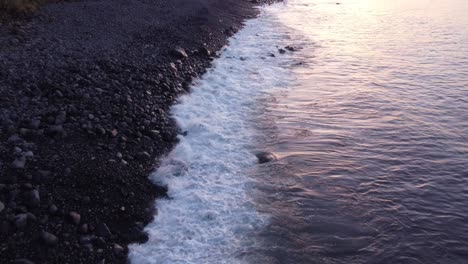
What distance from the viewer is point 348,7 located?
140 feet

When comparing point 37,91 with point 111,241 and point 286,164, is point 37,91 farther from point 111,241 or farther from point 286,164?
point 286,164

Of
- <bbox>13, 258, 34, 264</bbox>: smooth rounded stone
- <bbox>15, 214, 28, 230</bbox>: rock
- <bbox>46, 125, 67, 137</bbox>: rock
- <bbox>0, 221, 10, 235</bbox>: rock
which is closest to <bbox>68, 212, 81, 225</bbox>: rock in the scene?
<bbox>15, 214, 28, 230</bbox>: rock

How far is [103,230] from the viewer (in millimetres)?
6996

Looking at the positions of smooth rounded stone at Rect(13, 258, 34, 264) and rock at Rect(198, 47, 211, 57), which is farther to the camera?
rock at Rect(198, 47, 211, 57)

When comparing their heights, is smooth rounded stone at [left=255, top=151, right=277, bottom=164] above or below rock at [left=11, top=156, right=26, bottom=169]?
below

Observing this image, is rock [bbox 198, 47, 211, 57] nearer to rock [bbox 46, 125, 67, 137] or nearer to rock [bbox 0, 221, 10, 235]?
rock [bbox 46, 125, 67, 137]

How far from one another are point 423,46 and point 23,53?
19.3m

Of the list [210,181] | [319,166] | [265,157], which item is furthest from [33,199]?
[319,166]

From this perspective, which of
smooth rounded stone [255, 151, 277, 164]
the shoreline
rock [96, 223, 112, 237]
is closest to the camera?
the shoreline

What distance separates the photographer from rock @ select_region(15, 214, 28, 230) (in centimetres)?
637

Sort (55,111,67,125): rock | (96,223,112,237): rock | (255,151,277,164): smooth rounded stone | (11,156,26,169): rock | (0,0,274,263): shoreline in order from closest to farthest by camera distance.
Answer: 1. (0,0,274,263): shoreline
2. (96,223,112,237): rock
3. (11,156,26,169): rock
4. (55,111,67,125): rock
5. (255,151,277,164): smooth rounded stone

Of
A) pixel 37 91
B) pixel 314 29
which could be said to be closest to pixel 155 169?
pixel 37 91

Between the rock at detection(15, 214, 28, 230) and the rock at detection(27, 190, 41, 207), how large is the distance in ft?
1.14

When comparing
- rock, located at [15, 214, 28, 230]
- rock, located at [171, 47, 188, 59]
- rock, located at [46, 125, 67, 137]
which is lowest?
rock, located at [171, 47, 188, 59]
